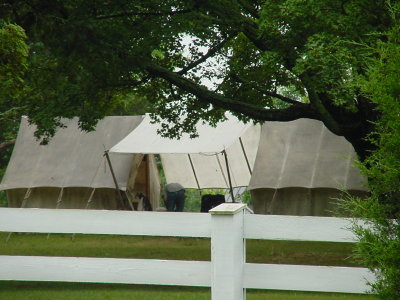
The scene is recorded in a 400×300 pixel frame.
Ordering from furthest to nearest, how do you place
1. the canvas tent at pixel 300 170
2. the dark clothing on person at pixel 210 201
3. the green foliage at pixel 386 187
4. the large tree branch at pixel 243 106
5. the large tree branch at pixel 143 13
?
the dark clothing on person at pixel 210 201 → the canvas tent at pixel 300 170 → the large tree branch at pixel 243 106 → the large tree branch at pixel 143 13 → the green foliage at pixel 386 187

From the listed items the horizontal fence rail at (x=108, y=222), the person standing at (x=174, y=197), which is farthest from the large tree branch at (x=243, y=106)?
the horizontal fence rail at (x=108, y=222)

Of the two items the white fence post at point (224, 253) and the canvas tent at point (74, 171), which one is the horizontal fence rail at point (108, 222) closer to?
the white fence post at point (224, 253)

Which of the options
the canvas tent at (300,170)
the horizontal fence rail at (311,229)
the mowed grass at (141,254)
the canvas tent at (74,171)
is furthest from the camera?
the canvas tent at (74,171)

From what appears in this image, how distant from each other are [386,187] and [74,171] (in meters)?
13.5

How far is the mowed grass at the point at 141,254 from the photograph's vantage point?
26.6ft

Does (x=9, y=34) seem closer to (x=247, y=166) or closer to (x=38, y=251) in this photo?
(x=38, y=251)

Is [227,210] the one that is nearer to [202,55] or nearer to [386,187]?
[386,187]

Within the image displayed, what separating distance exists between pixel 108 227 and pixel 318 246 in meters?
10.2

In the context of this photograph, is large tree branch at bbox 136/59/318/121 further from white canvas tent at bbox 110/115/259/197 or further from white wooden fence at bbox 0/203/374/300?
white wooden fence at bbox 0/203/374/300

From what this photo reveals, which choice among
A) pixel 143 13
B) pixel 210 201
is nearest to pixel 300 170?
pixel 210 201

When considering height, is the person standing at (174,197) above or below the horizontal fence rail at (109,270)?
above

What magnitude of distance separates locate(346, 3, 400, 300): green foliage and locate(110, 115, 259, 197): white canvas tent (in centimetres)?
1002

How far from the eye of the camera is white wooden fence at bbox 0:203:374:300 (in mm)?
5246

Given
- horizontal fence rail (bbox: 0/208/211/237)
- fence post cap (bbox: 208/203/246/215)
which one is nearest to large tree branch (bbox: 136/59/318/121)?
horizontal fence rail (bbox: 0/208/211/237)
